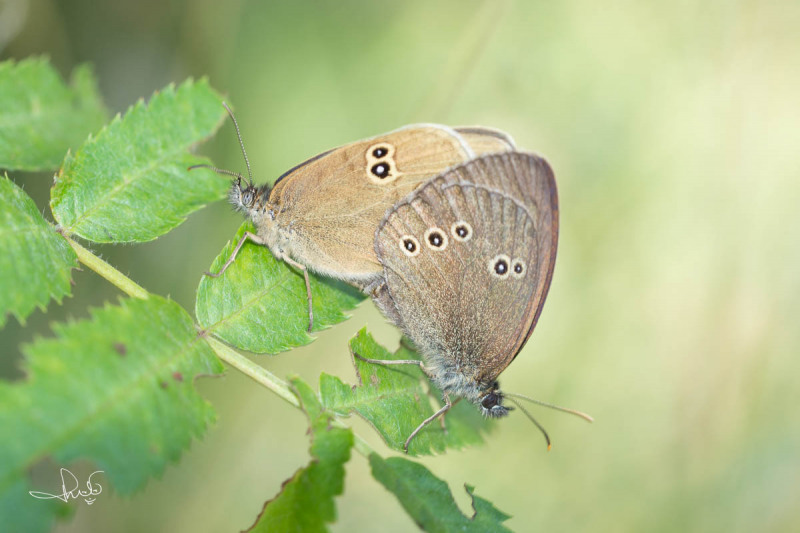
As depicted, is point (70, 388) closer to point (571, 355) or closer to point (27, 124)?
point (27, 124)

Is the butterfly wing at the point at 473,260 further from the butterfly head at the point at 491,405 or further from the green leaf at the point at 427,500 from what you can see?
the green leaf at the point at 427,500

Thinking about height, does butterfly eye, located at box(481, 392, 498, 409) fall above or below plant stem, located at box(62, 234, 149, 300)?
below

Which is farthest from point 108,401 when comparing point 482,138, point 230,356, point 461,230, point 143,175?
point 482,138

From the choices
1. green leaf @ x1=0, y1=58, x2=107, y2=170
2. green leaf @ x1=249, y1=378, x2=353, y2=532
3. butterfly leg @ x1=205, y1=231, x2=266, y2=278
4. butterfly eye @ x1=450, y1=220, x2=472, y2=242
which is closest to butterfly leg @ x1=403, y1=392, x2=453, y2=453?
green leaf @ x1=249, y1=378, x2=353, y2=532

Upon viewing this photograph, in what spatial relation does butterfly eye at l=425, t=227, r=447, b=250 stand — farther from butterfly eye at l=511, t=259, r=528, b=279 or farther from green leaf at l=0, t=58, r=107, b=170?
green leaf at l=0, t=58, r=107, b=170

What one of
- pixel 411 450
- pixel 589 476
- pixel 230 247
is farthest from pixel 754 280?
pixel 230 247

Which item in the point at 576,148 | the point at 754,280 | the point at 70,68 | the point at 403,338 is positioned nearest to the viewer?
the point at 403,338
